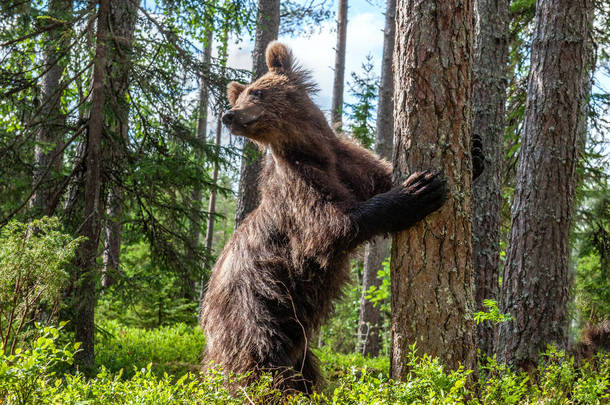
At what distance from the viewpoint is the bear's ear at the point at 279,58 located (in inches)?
197

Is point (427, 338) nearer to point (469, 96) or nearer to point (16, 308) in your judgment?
point (469, 96)

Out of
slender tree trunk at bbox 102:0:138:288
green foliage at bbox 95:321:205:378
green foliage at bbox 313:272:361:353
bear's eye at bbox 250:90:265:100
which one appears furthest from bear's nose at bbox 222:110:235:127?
green foliage at bbox 313:272:361:353

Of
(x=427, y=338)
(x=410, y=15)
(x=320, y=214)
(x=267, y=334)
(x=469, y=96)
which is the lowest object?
(x=267, y=334)

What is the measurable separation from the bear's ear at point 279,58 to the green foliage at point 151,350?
17.0 feet

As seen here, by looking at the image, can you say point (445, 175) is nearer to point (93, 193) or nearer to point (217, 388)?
point (217, 388)

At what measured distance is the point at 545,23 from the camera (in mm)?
5699

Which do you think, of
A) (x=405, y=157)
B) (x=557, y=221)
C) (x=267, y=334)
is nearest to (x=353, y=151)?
(x=405, y=157)

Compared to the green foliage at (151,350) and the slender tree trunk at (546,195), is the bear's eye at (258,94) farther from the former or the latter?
the green foliage at (151,350)

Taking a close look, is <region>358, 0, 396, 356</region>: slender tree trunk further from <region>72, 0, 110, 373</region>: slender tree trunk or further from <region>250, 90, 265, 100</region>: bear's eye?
<region>250, 90, 265, 100</region>: bear's eye

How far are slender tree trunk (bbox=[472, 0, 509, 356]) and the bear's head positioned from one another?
2009 millimetres

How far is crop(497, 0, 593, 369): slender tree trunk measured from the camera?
5.41 m

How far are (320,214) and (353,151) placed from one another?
1162 mm

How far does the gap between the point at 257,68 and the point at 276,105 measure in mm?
5050

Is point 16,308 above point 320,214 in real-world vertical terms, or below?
below
